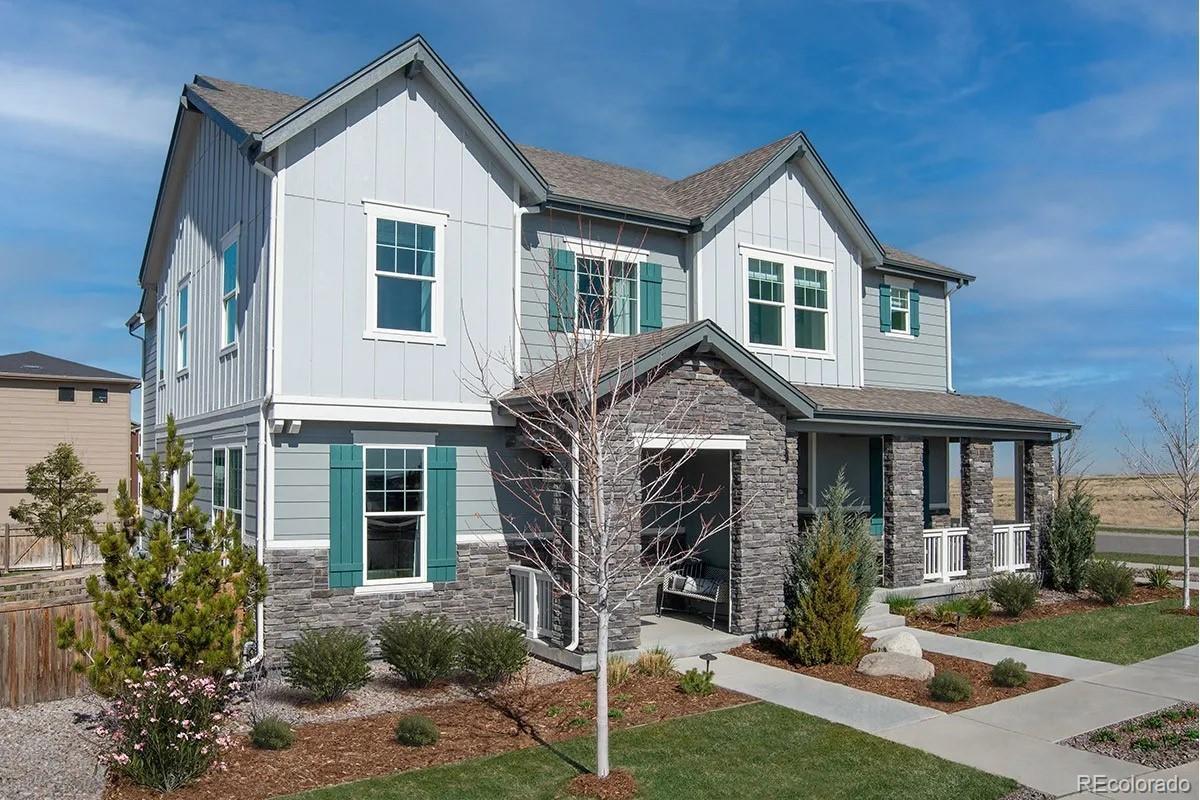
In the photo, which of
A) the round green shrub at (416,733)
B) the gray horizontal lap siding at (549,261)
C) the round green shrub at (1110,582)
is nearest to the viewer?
the round green shrub at (416,733)

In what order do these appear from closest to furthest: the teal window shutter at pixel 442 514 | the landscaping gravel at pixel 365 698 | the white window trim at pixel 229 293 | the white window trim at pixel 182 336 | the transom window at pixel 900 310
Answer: the landscaping gravel at pixel 365 698
the teal window shutter at pixel 442 514
the white window trim at pixel 229 293
the white window trim at pixel 182 336
the transom window at pixel 900 310

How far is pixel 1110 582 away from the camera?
1664 centimetres

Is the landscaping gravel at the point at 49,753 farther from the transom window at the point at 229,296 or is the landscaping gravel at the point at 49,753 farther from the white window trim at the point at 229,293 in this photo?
the transom window at the point at 229,296

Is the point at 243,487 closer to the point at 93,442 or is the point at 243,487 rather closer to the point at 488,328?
the point at 488,328

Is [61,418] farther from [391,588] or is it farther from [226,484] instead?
[391,588]

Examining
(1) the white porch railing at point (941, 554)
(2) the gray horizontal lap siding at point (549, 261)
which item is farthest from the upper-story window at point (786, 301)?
(1) the white porch railing at point (941, 554)

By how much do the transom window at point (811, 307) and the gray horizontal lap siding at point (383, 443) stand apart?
6.59m

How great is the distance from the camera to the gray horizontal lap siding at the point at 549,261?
13950 millimetres

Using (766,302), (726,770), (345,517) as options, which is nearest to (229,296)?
(345,517)

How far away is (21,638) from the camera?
33.3 ft

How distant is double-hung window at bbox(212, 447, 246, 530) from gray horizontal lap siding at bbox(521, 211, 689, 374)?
4.38 m

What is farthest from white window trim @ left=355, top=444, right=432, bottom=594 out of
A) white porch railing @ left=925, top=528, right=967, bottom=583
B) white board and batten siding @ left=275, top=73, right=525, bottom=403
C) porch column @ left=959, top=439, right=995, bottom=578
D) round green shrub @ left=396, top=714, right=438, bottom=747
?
porch column @ left=959, top=439, right=995, bottom=578

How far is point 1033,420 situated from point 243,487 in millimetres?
14717

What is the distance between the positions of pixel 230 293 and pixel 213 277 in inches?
55.0
